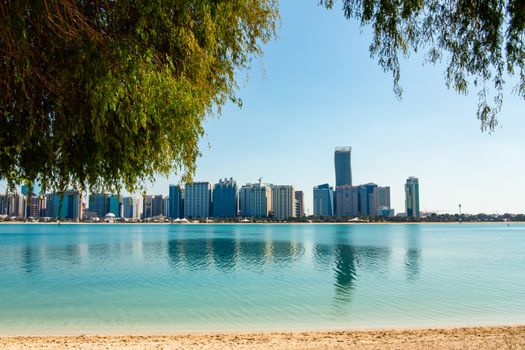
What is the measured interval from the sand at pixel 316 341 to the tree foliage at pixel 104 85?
6055 millimetres

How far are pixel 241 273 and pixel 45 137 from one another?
26478 millimetres

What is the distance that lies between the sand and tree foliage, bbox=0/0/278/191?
606 cm

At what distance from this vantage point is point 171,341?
38.1 feet

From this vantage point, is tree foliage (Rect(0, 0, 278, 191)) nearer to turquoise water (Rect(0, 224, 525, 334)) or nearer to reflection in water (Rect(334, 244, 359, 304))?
turquoise water (Rect(0, 224, 525, 334))

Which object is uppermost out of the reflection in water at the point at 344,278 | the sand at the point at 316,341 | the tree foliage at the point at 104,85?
the tree foliage at the point at 104,85

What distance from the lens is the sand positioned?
10.4 metres

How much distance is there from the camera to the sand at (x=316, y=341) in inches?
410

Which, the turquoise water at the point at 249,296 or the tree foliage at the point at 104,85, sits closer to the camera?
the tree foliage at the point at 104,85

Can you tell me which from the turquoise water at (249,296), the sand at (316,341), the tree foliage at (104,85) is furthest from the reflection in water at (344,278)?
the tree foliage at (104,85)

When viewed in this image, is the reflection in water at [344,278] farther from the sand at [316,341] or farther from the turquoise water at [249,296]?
the sand at [316,341]

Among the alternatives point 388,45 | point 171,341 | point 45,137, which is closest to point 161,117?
point 45,137

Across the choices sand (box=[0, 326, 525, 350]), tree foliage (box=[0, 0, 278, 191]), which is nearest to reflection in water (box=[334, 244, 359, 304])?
sand (box=[0, 326, 525, 350])

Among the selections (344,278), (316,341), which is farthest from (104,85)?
(344,278)

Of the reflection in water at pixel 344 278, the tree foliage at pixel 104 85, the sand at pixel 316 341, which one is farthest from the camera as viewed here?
the reflection in water at pixel 344 278
